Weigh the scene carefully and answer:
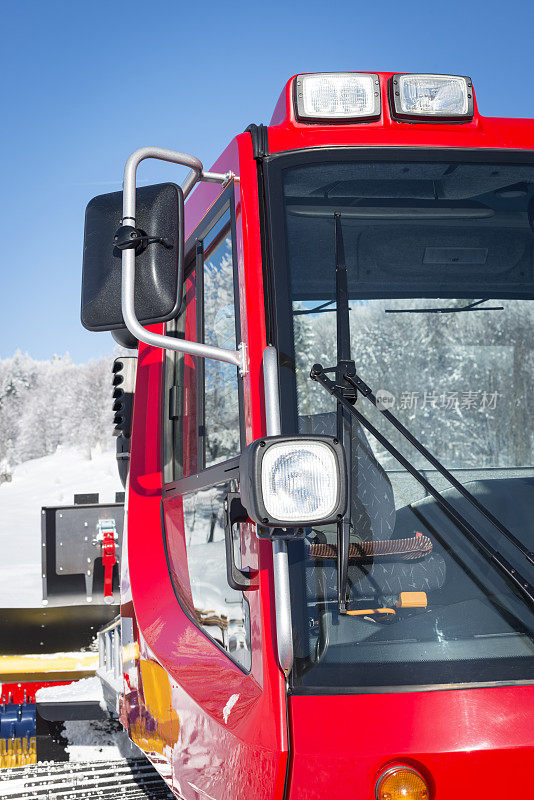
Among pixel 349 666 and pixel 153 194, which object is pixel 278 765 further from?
pixel 153 194

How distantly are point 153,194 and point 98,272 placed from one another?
23 cm

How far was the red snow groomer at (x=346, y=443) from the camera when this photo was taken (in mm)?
1632

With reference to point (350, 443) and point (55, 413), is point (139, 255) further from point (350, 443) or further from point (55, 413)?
point (55, 413)

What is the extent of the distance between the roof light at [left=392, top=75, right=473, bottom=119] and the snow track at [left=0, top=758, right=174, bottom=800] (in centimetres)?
249

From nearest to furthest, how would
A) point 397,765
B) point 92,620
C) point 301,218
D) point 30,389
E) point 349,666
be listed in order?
point 397,765
point 349,666
point 301,218
point 92,620
point 30,389

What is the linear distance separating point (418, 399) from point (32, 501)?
118 ft

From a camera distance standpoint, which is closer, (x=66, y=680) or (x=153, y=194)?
(x=153, y=194)

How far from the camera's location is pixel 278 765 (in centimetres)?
162

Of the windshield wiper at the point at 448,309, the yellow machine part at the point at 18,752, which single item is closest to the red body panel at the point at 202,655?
the windshield wiper at the point at 448,309

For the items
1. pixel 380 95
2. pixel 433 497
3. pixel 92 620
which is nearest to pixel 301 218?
pixel 380 95

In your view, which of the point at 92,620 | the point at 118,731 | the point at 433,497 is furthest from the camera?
the point at 92,620

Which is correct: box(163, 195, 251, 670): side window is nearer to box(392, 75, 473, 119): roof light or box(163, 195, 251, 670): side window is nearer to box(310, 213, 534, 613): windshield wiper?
box(310, 213, 534, 613): windshield wiper

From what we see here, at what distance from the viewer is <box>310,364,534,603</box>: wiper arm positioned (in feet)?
5.99

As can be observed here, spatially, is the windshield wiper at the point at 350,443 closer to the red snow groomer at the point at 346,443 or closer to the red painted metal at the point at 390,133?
the red snow groomer at the point at 346,443
